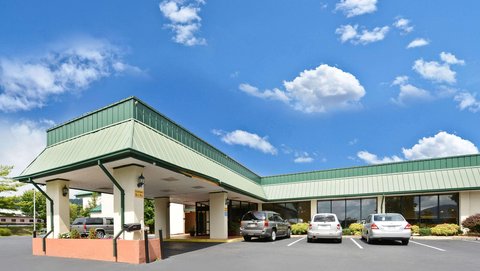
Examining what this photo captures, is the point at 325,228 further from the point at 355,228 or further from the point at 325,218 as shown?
the point at 355,228

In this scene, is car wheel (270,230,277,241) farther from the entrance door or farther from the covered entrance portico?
the entrance door

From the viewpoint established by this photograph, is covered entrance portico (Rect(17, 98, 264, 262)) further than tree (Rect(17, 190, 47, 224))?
No

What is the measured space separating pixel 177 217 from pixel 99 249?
2127cm

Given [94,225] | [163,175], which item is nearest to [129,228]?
[163,175]

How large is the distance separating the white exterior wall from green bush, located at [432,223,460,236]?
20582 mm

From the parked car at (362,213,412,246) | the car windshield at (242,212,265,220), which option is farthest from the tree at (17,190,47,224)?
the parked car at (362,213,412,246)

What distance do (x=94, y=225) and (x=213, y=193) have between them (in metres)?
9.92

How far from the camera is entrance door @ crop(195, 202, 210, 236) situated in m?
28.4

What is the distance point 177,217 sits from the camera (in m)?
33.3

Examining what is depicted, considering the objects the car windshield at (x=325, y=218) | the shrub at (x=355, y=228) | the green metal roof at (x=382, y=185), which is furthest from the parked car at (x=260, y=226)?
the green metal roof at (x=382, y=185)

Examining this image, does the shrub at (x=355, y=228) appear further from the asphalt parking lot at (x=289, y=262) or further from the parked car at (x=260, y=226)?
the asphalt parking lot at (x=289, y=262)

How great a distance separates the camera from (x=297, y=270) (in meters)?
9.95

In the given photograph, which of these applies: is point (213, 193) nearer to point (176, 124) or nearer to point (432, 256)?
point (176, 124)

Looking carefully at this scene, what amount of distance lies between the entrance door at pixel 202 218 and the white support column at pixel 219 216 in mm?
6725
